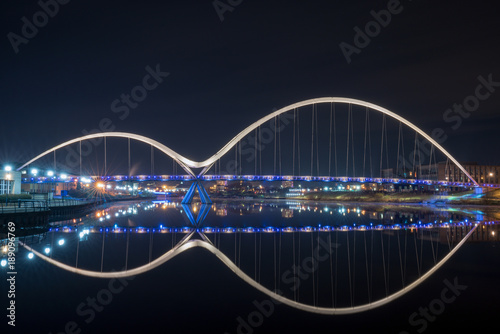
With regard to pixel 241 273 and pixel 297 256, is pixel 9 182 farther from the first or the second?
pixel 241 273

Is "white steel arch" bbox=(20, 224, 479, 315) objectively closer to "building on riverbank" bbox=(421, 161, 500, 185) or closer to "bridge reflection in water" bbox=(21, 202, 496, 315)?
"bridge reflection in water" bbox=(21, 202, 496, 315)

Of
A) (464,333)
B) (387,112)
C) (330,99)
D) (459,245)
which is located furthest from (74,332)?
(387,112)

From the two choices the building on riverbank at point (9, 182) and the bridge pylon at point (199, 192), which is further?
the bridge pylon at point (199, 192)

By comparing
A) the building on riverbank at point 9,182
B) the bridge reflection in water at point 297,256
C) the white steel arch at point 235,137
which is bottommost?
the bridge reflection in water at point 297,256

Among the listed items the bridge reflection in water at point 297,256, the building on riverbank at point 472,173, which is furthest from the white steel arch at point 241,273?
the building on riverbank at point 472,173

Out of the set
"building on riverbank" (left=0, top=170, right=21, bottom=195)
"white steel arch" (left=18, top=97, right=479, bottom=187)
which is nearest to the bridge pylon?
"white steel arch" (left=18, top=97, right=479, bottom=187)

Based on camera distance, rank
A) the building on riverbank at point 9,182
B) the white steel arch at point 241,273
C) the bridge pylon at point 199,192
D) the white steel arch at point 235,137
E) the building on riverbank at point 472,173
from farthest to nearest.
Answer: the building on riverbank at point 472,173 < the bridge pylon at point 199,192 < the white steel arch at point 235,137 < the building on riverbank at point 9,182 < the white steel arch at point 241,273

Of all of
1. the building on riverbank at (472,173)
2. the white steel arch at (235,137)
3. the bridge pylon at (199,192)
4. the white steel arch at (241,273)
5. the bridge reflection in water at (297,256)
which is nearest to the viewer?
the white steel arch at (241,273)

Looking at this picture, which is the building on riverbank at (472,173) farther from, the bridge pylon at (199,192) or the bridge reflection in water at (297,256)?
the bridge reflection in water at (297,256)

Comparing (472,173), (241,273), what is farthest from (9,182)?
(472,173)
